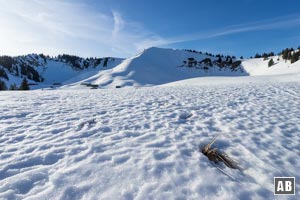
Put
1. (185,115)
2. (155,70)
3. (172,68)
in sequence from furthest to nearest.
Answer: (172,68), (155,70), (185,115)

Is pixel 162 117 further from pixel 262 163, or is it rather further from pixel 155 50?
pixel 155 50

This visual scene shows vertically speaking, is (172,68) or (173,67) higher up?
(173,67)

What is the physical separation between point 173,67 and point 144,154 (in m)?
122

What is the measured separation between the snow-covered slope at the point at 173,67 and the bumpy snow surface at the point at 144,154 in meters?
82.2

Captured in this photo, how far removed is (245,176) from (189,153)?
1.28m

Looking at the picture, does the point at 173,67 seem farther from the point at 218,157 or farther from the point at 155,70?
the point at 218,157

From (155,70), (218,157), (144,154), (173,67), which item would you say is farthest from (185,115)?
(173,67)

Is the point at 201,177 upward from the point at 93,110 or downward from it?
downward

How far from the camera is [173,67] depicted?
407 ft

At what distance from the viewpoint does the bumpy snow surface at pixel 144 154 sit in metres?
3.39

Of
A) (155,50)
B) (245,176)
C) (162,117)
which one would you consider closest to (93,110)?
(162,117)

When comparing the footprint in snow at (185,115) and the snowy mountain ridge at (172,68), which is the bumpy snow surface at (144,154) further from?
the snowy mountain ridge at (172,68)

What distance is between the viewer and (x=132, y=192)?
3.32 m

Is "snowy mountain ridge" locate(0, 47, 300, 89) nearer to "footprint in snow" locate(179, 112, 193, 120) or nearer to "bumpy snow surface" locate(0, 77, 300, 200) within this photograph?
"footprint in snow" locate(179, 112, 193, 120)
